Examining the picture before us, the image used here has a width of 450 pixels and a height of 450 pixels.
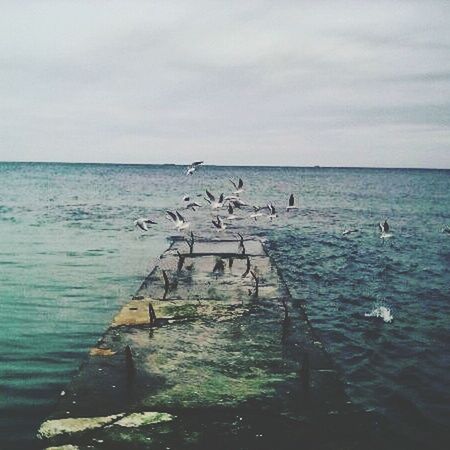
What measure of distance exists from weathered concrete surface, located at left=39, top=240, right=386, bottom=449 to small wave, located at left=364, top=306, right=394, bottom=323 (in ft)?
11.9

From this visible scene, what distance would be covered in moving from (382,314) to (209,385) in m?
7.13

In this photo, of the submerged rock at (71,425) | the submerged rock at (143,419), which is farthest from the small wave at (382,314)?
the submerged rock at (71,425)

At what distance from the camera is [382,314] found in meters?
11.1

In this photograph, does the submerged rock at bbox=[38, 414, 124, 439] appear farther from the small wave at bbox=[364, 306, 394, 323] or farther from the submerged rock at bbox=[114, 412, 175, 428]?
the small wave at bbox=[364, 306, 394, 323]

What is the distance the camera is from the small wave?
10.8 metres

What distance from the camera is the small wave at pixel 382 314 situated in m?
10.8

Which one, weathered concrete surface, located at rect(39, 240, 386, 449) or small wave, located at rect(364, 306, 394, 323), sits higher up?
weathered concrete surface, located at rect(39, 240, 386, 449)

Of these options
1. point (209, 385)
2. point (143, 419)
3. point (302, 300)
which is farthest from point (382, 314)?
point (143, 419)

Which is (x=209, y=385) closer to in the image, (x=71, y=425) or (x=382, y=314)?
(x=71, y=425)

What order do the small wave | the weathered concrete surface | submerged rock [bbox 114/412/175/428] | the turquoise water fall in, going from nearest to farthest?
the weathered concrete surface, submerged rock [bbox 114/412/175/428], the turquoise water, the small wave

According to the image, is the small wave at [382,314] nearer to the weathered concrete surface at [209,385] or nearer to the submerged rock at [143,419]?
the weathered concrete surface at [209,385]

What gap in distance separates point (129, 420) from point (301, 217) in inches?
1155

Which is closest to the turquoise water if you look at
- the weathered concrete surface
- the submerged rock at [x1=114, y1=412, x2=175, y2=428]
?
the weathered concrete surface

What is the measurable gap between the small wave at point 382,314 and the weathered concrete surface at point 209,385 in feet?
11.9
